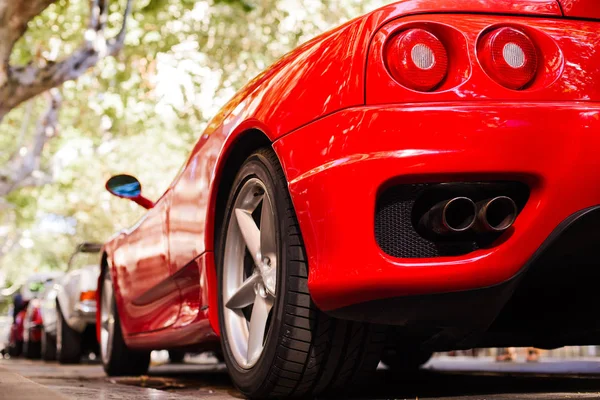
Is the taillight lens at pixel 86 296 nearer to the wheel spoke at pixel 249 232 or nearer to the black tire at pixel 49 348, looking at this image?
the black tire at pixel 49 348

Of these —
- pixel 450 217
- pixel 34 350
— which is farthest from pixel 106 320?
pixel 34 350

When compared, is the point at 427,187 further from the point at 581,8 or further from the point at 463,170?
the point at 581,8

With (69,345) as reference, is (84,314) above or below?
above

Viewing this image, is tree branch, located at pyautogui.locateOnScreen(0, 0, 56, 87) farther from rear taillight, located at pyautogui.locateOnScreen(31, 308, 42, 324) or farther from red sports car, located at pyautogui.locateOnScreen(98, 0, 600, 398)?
red sports car, located at pyautogui.locateOnScreen(98, 0, 600, 398)

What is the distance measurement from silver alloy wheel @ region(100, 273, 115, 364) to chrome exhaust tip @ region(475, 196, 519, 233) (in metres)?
3.72

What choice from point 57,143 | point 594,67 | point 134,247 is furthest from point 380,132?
point 57,143

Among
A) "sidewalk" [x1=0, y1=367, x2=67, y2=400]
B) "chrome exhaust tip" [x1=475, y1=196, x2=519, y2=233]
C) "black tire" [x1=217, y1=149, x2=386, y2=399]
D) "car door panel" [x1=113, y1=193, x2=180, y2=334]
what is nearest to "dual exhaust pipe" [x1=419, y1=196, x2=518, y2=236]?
"chrome exhaust tip" [x1=475, y1=196, x2=519, y2=233]

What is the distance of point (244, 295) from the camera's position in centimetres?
348

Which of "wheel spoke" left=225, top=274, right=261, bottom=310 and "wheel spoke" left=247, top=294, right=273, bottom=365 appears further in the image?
"wheel spoke" left=225, top=274, right=261, bottom=310

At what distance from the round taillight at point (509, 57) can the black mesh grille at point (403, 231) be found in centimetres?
41

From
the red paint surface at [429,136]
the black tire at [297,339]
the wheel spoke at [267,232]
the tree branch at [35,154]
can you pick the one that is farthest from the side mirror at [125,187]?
the tree branch at [35,154]

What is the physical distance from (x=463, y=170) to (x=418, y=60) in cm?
38

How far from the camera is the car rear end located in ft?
8.61

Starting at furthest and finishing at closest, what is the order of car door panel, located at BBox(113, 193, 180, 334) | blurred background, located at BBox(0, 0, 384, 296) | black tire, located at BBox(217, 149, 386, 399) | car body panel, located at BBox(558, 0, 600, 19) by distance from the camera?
blurred background, located at BBox(0, 0, 384, 296) → car door panel, located at BBox(113, 193, 180, 334) → black tire, located at BBox(217, 149, 386, 399) → car body panel, located at BBox(558, 0, 600, 19)
